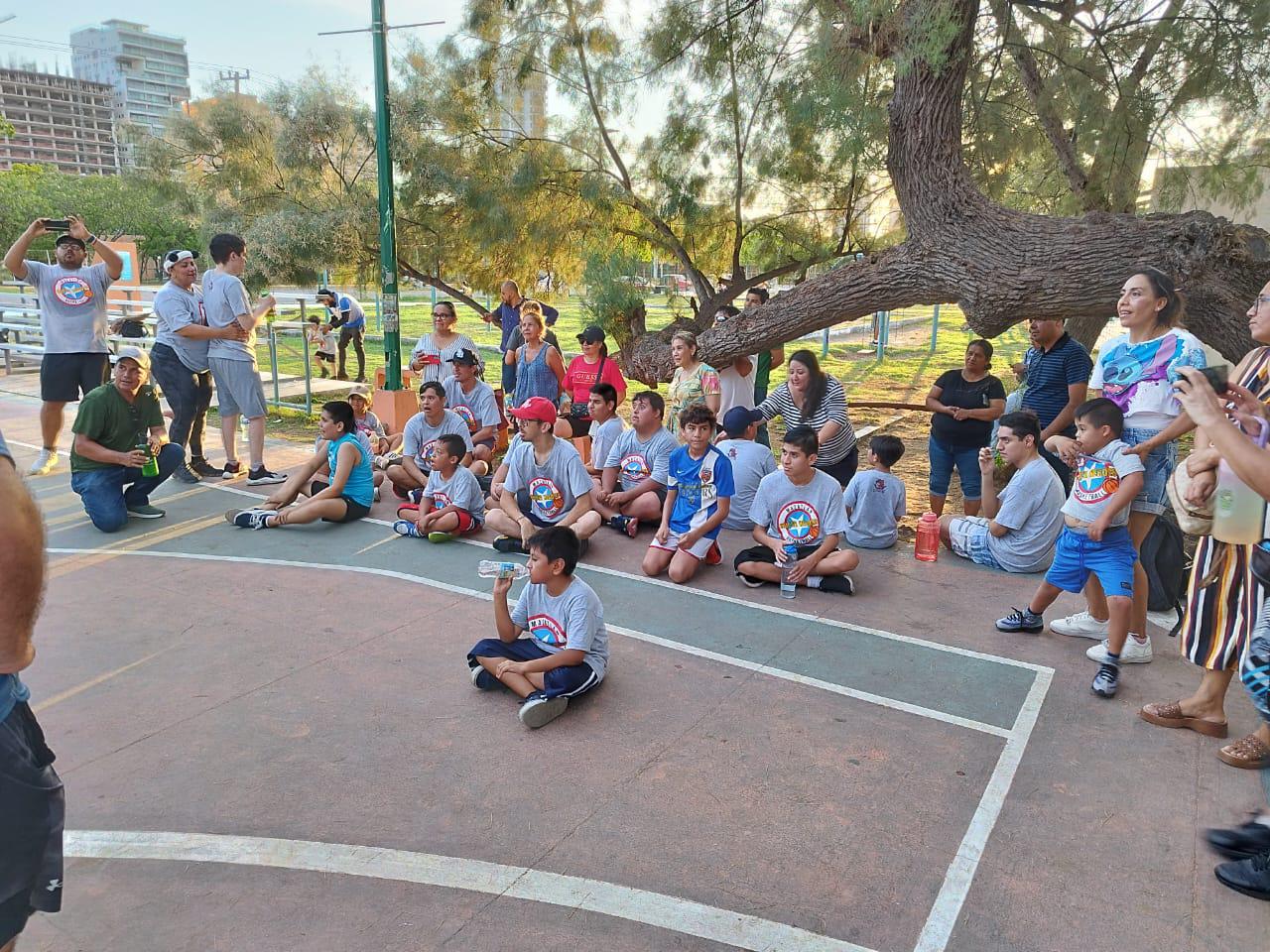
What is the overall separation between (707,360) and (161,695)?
18.6 feet

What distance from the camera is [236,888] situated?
284cm

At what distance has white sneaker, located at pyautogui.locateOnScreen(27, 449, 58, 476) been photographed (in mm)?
7969

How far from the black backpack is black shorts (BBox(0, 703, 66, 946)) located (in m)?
5.02

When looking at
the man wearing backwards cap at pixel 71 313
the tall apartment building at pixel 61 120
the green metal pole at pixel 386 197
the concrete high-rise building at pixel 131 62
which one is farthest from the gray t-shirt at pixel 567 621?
the concrete high-rise building at pixel 131 62

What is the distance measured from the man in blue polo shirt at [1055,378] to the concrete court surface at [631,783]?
1588 mm

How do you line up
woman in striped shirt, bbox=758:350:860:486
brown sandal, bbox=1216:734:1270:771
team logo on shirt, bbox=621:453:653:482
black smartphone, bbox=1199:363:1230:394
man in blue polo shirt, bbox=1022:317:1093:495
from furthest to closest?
team logo on shirt, bbox=621:453:653:482, woman in striped shirt, bbox=758:350:860:486, man in blue polo shirt, bbox=1022:317:1093:495, brown sandal, bbox=1216:734:1270:771, black smartphone, bbox=1199:363:1230:394

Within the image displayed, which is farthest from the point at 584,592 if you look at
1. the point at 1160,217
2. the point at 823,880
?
the point at 1160,217

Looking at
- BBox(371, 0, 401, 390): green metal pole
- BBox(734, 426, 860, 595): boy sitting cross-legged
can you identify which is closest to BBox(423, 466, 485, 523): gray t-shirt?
BBox(734, 426, 860, 595): boy sitting cross-legged

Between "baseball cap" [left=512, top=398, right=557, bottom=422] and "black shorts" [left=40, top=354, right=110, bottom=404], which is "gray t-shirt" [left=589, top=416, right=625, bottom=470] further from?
"black shorts" [left=40, top=354, right=110, bottom=404]

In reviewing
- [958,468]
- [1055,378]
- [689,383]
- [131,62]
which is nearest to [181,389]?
[689,383]

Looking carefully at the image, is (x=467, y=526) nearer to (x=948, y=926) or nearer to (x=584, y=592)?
(x=584, y=592)

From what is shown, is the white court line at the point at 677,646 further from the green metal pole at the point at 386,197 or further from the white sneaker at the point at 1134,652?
the green metal pole at the point at 386,197

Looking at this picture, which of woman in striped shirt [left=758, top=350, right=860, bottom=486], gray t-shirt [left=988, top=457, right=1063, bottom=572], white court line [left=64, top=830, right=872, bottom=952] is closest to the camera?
white court line [left=64, top=830, right=872, bottom=952]

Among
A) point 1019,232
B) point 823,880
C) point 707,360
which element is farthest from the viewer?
point 707,360
